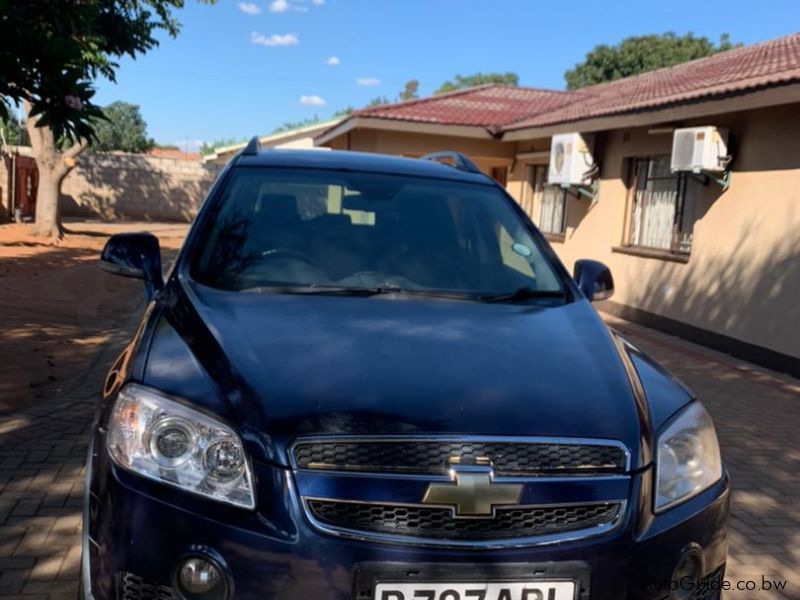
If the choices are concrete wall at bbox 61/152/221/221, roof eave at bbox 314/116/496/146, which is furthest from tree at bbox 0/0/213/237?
concrete wall at bbox 61/152/221/221

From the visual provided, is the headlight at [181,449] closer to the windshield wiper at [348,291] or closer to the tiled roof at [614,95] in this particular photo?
the windshield wiper at [348,291]

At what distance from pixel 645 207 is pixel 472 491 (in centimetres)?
1049

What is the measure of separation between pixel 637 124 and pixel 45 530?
9.50 m

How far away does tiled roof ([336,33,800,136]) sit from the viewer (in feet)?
30.1

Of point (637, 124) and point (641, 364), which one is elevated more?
point (637, 124)

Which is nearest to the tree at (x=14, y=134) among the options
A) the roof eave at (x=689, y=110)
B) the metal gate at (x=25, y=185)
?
the metal gate at (x=25, y=185)

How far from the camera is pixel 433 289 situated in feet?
10.3

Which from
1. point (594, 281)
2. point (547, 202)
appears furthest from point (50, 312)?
point (547, 202)

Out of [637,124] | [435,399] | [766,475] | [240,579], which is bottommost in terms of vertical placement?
[766,475]

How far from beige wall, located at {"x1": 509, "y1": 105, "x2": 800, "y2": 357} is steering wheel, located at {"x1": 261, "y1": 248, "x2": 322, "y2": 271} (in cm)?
668

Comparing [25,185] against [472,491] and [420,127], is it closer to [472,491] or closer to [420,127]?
[420,127]

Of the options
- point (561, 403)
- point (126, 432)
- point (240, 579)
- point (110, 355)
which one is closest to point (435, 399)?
point (561, 403)

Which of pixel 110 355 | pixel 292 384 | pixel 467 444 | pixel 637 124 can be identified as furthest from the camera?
pixel 637 124

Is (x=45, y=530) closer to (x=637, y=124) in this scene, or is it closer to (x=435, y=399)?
(x=435, y=399)
